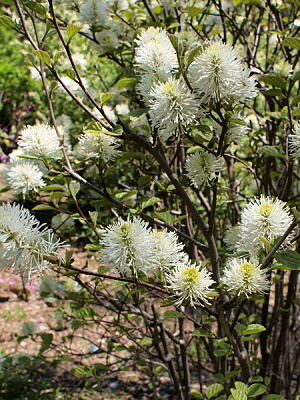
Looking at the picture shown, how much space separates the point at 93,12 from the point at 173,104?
0.87 m

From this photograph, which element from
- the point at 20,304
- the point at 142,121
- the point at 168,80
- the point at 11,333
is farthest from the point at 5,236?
the point at 20,304

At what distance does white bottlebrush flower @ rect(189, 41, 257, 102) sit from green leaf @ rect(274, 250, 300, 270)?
0.39 m

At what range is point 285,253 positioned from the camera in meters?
0.99

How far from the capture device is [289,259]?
0.97 meters

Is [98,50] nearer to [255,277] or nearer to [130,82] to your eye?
[130,82]

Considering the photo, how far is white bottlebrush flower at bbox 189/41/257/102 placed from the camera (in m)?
0.98

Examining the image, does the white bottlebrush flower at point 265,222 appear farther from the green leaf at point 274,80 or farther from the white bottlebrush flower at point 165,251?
the green leaf at point 274,80

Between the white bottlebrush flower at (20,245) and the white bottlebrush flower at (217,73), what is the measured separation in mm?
496

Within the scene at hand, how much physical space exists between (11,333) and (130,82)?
2609 millimetres

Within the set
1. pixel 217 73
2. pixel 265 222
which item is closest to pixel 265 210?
pixel 265 222

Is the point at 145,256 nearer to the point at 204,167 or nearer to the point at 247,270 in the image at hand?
the point at 247,270

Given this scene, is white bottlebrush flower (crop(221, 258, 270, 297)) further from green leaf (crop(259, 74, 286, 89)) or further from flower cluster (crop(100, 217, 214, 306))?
green leaf (crop(259, 74, 286, 89))

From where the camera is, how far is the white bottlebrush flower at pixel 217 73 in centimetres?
98

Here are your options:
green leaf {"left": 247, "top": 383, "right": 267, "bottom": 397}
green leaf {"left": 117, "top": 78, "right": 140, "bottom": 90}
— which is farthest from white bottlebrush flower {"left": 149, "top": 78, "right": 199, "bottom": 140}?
green leaf {"left": 247, "top": 383, "right": 267, "bottom": 397}
